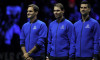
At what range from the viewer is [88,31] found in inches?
267

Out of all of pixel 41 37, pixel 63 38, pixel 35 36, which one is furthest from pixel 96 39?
pixel 35 36

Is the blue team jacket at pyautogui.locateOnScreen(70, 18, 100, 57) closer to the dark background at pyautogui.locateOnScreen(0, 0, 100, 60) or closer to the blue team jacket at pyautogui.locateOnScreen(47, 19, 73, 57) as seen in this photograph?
the blue team jacket at pyautogui.locateOnScreen(47, 19, 73, 57)

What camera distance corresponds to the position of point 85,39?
22.2 ft

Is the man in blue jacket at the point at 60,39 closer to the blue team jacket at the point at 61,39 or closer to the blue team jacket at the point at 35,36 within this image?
the blue team jacket at the point at 61,39

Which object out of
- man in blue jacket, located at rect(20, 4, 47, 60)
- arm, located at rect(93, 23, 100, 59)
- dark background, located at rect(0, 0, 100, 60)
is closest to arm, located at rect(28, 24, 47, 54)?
man in blue jacket, located at rect(20, 4, 47, 60)

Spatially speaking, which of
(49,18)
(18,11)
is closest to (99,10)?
(49,18)

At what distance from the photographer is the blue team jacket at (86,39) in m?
6.71

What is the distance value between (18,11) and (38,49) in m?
6.52

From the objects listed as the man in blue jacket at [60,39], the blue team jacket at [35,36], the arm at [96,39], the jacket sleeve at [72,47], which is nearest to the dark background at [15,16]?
the blue team jacket at [35,36]

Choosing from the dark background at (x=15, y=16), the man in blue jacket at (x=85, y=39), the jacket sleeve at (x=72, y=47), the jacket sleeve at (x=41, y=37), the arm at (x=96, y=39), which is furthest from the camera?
the dark background at (x=15, y=16)

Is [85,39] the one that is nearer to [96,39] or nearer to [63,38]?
[96,39]

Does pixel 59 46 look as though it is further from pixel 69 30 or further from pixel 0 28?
pixel 0 28

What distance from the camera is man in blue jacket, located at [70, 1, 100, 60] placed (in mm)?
6699

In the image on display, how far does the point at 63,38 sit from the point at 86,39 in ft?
1.90
